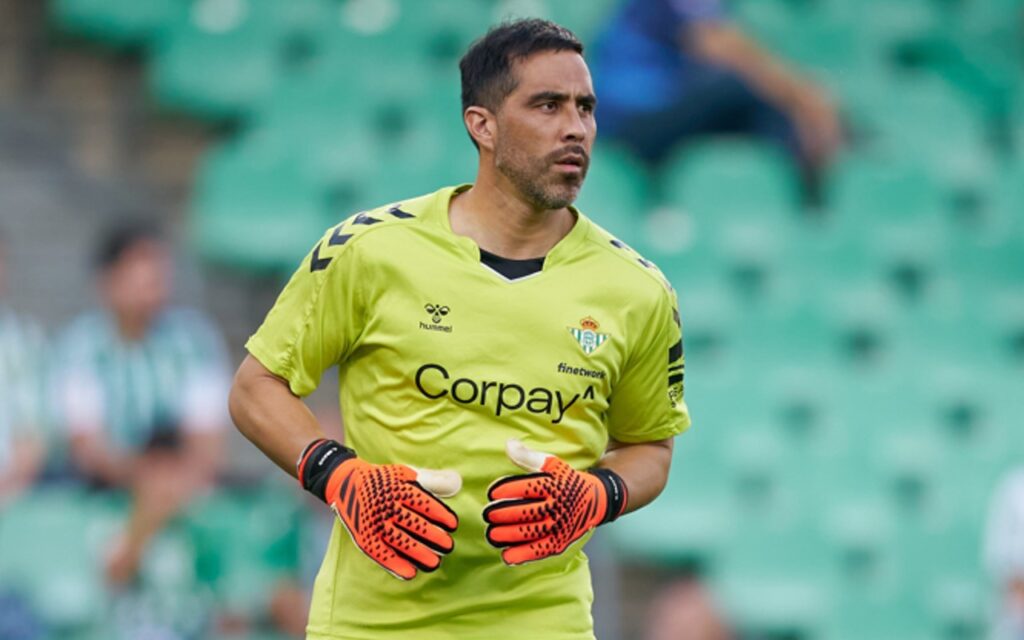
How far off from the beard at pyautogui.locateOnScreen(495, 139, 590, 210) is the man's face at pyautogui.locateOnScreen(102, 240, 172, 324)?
4699 mm

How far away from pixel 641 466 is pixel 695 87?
6182mm

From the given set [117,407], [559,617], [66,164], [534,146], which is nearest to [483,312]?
[534,146]

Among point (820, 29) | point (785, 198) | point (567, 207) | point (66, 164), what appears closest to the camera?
point (567, 207)

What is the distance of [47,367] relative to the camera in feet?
27.2

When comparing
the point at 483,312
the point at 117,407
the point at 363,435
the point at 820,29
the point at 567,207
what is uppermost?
the point at 820,29

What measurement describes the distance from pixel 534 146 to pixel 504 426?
617 mm

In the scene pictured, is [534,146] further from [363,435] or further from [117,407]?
[117,407]

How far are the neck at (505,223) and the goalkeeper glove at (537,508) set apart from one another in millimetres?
486

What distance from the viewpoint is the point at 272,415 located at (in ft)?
12.4

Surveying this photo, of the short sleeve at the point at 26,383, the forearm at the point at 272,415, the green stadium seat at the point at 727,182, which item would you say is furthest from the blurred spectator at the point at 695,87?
the forearm at the point at 272,415

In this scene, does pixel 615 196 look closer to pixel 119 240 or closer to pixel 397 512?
pixel 119 240

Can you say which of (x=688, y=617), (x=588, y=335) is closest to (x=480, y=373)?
(x=588, y=335)

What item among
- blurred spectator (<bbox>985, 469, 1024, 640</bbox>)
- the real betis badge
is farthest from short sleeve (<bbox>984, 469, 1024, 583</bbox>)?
the real betis badge

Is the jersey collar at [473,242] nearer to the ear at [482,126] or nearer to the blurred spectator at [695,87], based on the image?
the ear at [482,126]
